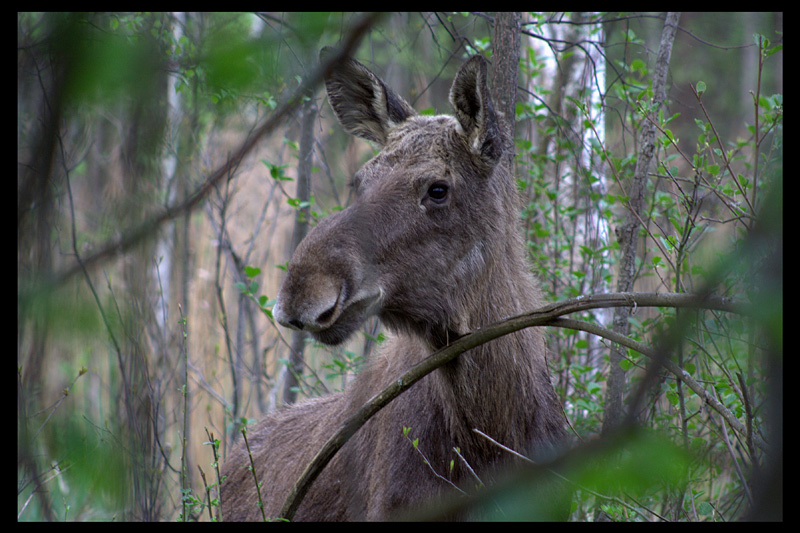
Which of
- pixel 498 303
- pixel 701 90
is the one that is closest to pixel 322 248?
pixel 498 303

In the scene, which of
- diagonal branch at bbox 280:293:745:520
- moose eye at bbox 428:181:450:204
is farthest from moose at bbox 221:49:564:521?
diagonal branch at bbox 280:293:745:520

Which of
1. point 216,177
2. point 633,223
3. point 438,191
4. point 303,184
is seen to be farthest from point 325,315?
point 303,184

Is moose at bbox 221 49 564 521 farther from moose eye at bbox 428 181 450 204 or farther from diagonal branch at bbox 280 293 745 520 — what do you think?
diagonal branch at bbox 280 293 745 520

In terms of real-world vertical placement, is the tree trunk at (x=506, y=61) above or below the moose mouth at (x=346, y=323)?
above

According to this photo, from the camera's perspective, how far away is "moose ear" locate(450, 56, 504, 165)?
3291mm

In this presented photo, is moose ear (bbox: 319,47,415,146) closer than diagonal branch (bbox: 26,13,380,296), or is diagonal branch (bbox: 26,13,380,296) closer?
diagonal branch (bbox: 26,13,380,296)

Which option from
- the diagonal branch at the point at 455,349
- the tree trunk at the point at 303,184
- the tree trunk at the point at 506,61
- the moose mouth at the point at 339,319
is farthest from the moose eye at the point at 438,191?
the tree trunk at the point at 303,184

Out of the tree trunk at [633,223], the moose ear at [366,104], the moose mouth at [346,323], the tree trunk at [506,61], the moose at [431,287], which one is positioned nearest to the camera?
the moose mouth at [346,323]

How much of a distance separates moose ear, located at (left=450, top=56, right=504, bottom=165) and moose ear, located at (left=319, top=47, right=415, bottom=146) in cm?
51

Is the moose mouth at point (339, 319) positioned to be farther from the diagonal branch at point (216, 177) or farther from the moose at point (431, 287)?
the diagonal branch at point (216, 177)

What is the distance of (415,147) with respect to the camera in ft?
11.5

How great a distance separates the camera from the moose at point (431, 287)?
315cm

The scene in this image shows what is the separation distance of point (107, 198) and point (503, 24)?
3708mm
